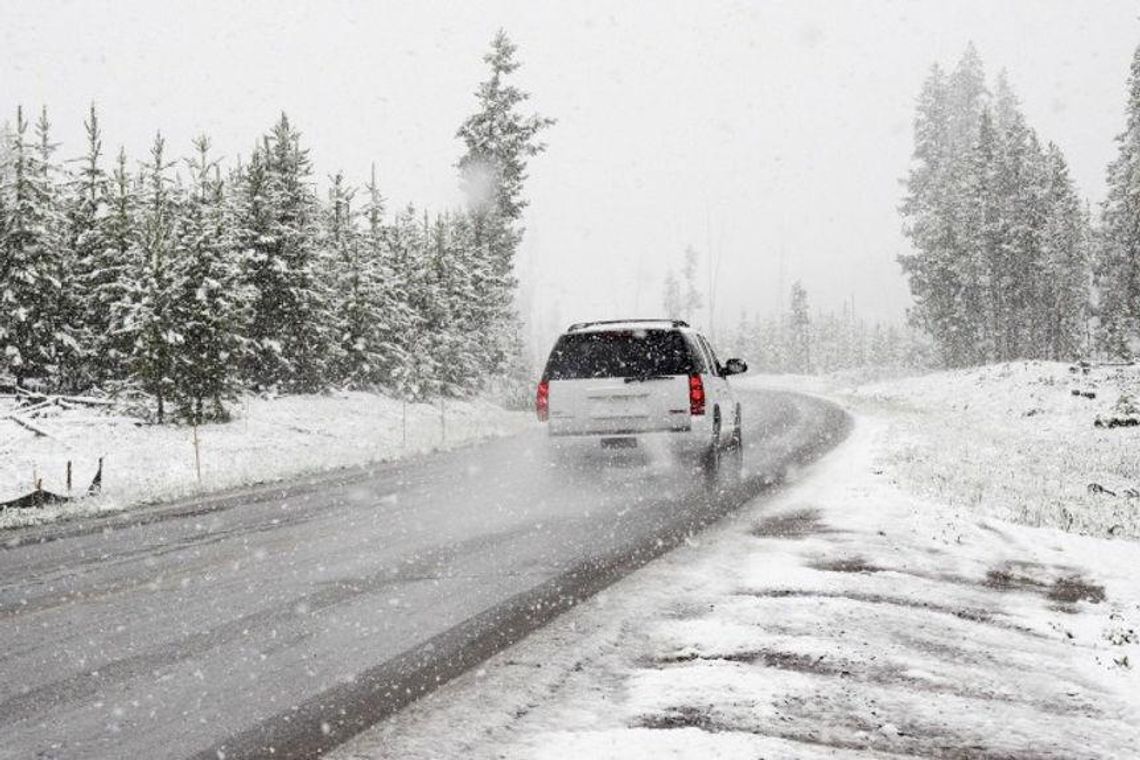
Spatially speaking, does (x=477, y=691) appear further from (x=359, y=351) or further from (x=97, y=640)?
(x=359, y=351)

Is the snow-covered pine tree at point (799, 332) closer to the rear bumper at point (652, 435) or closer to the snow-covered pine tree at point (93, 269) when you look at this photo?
the snow-covered pine tree at point (93, 269)

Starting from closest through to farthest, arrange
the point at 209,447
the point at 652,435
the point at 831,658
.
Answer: the point at 831,658
the point at 652,435
the point at 209,447

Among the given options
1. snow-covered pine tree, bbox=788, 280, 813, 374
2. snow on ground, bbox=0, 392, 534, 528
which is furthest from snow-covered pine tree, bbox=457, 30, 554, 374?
snow-covered pine tree, bbox=788, 280, 813, 374

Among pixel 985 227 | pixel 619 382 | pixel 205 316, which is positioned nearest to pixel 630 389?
pixel 619 382

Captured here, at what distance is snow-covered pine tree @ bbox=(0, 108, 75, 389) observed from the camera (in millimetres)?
23422

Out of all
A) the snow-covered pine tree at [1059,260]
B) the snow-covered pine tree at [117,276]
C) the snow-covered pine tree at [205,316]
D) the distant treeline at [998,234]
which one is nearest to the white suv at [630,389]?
the snow-covered pine tree at [205,316]

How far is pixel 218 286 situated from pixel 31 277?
621 centimetres

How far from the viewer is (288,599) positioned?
5.90 metres

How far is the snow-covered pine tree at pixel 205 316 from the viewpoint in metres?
21.2

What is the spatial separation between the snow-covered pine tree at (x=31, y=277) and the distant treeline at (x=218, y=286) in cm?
5

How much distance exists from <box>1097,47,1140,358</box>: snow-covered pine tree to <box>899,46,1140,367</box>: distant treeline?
12cm

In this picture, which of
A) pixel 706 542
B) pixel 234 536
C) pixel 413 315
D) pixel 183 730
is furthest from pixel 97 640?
pixel 413 315

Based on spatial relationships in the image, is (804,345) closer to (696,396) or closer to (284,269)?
(284,269)

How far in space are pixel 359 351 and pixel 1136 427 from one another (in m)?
22.3
